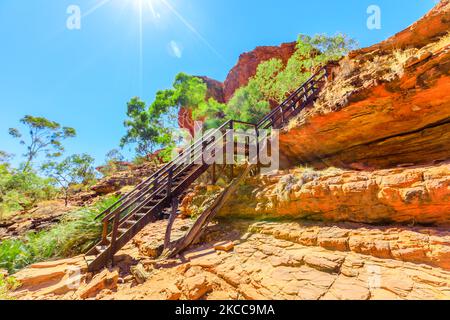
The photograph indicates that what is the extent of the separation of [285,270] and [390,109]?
4.48 meters

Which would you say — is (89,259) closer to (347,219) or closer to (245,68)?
(347,219)

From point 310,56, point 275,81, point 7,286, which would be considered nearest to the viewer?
point 7,286

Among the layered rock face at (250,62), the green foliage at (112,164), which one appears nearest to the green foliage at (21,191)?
the green foliage at (112,164)

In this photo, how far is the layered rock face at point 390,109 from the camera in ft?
13.4

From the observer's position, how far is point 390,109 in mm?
4688

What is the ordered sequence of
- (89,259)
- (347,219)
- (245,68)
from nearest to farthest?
(347,219), (89,259), (245,68)

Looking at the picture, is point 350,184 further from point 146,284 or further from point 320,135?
point 146,284

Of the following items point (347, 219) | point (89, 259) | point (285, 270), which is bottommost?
point (89, 259)

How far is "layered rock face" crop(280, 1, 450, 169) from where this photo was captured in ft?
13.4

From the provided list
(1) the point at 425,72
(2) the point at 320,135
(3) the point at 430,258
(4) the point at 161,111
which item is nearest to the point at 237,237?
(3) the point at 430,258

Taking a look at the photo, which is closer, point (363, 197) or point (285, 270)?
point (285, 270)

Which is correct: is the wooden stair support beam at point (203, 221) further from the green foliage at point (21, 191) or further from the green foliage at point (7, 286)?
the green foliage at point (21, 191)

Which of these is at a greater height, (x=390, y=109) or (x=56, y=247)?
(x=390, y=109)

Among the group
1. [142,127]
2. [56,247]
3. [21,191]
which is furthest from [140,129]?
[56,247]
